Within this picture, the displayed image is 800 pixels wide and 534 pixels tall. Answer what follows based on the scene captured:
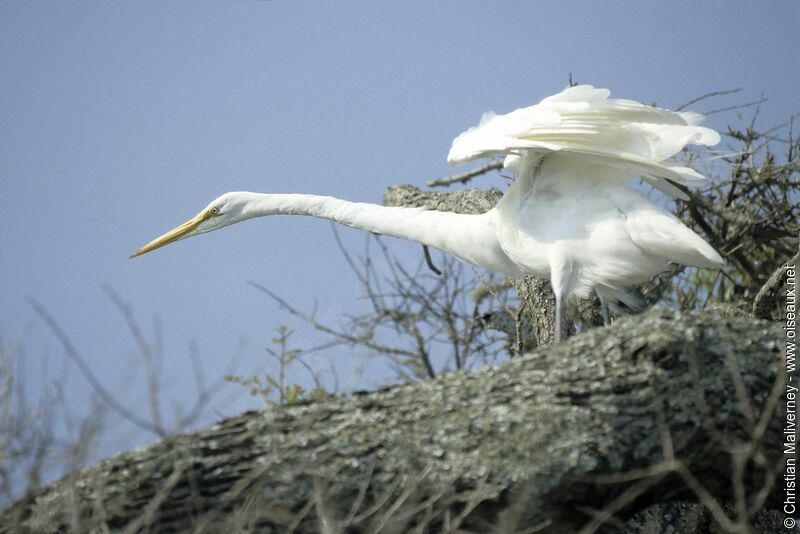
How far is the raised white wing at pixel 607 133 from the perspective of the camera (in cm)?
389

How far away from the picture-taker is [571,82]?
5.05 metres

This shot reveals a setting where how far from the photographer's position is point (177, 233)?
16.7 ft

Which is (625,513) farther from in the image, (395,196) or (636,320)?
(395,196)

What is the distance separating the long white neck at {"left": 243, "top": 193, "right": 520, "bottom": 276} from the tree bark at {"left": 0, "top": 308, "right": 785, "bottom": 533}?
179 centimetres

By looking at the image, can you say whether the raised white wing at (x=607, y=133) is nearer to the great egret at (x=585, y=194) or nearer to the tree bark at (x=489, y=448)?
the great egret at (x=585, y=194)

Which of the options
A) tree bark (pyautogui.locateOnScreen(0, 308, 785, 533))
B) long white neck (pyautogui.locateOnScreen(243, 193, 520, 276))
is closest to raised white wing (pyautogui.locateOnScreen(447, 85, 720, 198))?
long white neck (pyautogui.locateOnScreen(243, 193, 520, 276))

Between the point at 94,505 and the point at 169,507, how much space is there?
201mm

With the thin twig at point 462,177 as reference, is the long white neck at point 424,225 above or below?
below

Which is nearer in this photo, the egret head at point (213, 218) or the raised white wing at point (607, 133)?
the raised white wing at point (607, 133)

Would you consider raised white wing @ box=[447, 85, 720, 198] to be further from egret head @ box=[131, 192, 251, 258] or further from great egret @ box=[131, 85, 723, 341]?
egret head @ box=[131, 192, 251, 258]

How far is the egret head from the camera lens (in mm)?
4934

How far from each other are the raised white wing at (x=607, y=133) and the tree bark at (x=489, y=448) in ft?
4.09

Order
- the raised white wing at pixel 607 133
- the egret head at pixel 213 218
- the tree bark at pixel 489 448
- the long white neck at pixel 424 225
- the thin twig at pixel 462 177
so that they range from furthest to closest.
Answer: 1. the thin twig at pixel 462 177
2. the egret head at pixel 213 218
3. the long white neck at pixel 424 225
4. the raised white wing at pixel 607 133
5. the tree bark at pixel 489 448

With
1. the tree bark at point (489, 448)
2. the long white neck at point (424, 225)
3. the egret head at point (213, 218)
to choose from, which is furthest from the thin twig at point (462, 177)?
the tree bark at point (489, 448)
